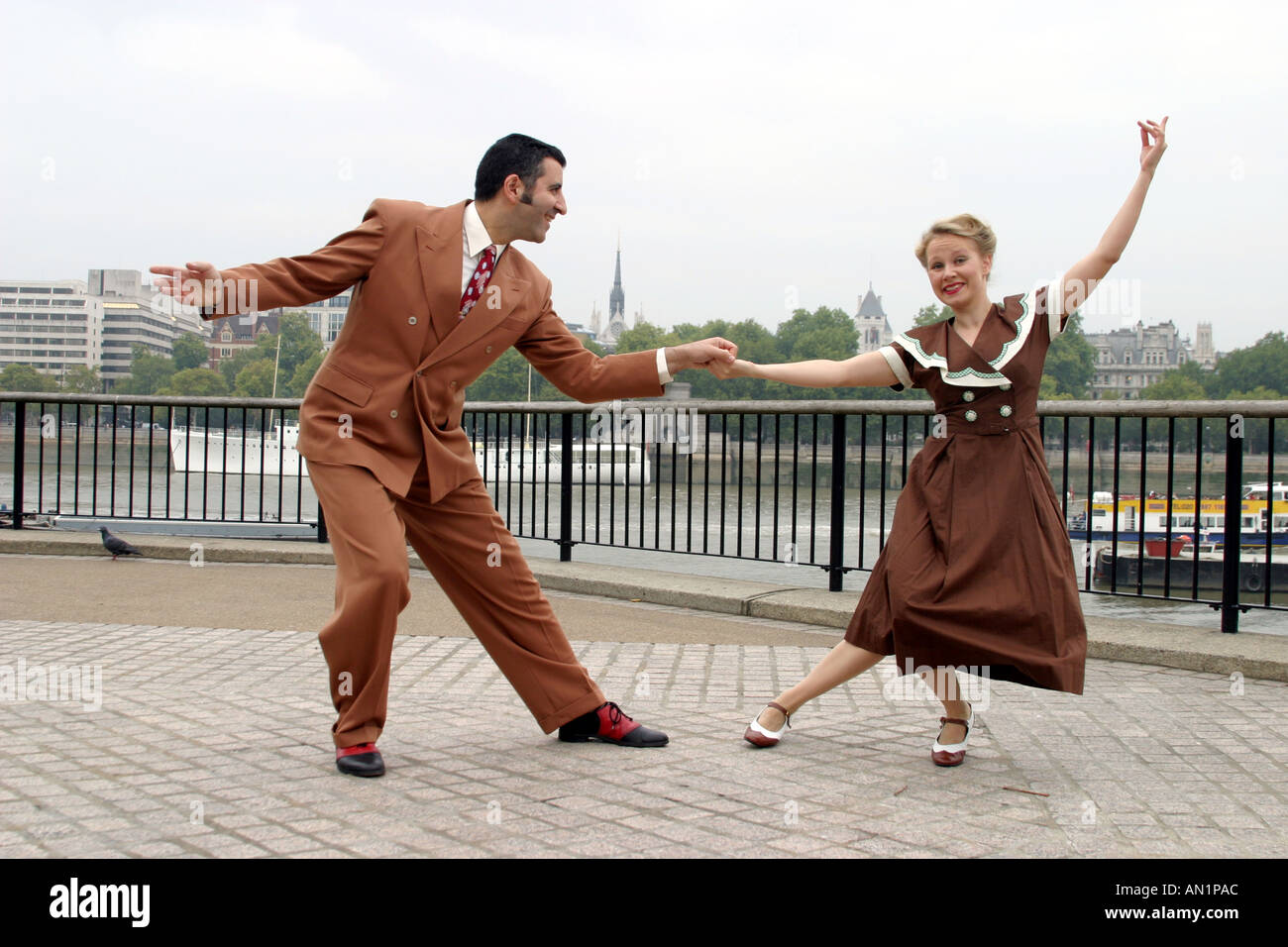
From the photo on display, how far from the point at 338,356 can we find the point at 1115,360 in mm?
144847

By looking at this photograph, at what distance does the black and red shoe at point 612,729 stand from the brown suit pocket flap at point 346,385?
49.0 inches

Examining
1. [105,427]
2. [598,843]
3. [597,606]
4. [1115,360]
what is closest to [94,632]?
[597,606]

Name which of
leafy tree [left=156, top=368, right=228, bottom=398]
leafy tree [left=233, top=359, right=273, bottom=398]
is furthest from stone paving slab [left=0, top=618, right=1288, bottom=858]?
leafy tree [left=156, top=368, right=228, bottom=398]

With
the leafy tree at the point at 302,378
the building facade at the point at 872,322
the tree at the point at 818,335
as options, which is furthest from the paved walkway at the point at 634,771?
the building facade at the point at 872,322

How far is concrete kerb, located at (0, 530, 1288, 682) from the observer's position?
5.63 meters

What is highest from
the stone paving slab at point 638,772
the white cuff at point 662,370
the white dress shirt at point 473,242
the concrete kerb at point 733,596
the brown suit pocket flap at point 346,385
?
the white dress shirt at point 473,242

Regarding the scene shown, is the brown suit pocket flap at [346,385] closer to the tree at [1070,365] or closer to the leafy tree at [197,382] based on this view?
the leafy tree at [197,382]

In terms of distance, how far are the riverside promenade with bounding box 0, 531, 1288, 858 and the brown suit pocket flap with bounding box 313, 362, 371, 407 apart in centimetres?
110

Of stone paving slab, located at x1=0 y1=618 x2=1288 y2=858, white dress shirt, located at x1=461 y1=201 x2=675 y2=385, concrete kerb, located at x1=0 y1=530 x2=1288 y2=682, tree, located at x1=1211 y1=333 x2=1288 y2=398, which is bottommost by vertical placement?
stone paving slab, located at x1=0 y1=618 x2=1288 y2=858

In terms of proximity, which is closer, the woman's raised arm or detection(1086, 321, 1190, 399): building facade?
the woman's raised arm

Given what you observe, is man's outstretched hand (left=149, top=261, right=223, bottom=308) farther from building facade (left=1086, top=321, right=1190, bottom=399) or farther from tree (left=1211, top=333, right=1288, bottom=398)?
building facade (left=1086, top=321, right=1190, bottom=399)

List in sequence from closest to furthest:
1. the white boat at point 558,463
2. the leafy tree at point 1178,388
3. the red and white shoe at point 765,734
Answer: the red and white shoe at point 765,734 → the white boat at point 558,463 → the leafy tree at point 1178,388

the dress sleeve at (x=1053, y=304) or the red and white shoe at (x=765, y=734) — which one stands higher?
the dress sleeve at (x=1053, y=304)

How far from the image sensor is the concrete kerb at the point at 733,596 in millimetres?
5633
